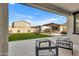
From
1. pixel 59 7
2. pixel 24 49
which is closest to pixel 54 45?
pixel 24 49

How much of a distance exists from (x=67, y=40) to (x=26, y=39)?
2.12 feet

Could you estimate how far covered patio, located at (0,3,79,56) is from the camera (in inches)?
107

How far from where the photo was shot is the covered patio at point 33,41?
2.72 m

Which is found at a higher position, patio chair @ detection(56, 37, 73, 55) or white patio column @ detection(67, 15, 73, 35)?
white patio column @ detection(67, 15, 73, 35)

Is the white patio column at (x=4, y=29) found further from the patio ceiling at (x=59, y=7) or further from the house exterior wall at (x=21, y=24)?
the patio ceiling at (x=59, y=7)

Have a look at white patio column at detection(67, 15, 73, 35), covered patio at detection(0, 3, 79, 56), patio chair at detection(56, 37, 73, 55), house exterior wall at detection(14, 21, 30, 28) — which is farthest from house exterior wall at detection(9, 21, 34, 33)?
white patio column at detection(67, 15, 73, 35)

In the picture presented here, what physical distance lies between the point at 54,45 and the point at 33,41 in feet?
1.11

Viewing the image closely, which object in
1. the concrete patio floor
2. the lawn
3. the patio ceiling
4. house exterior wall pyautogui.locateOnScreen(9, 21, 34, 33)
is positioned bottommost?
the concrete patio floor

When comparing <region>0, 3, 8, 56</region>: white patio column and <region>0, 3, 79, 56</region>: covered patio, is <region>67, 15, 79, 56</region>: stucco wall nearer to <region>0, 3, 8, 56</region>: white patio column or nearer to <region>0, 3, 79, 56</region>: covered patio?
<region>0, 3, 79, 56</region>: covered patio

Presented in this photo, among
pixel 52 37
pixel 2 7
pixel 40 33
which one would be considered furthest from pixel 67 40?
pixel 2 7

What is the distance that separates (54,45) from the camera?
278 centimetres

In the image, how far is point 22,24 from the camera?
107 inches

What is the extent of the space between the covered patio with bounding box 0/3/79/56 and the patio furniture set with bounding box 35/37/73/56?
7 centimetres

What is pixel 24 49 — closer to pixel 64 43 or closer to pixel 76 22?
pixel 64 43
